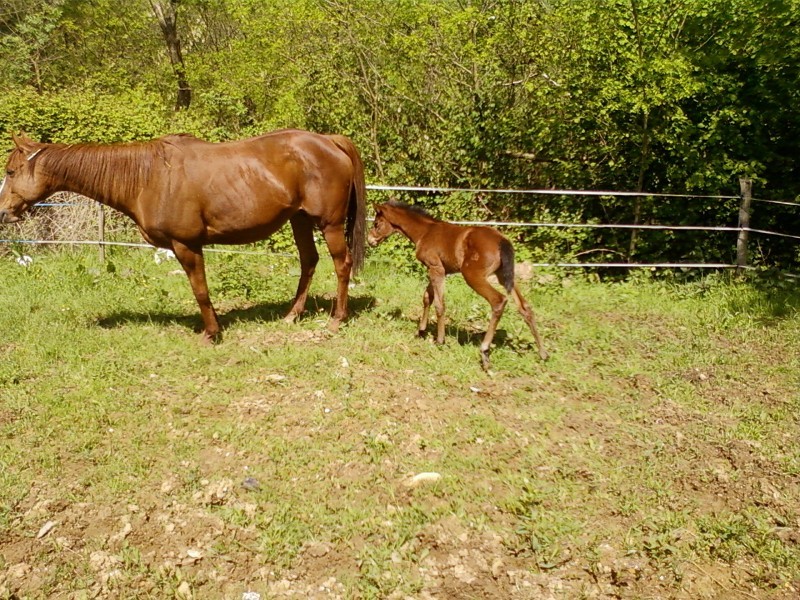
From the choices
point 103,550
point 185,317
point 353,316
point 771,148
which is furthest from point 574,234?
point 103,550

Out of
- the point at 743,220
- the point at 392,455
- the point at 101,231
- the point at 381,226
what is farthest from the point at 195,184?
the point at 743,220

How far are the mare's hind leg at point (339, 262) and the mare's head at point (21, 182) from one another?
8.12 ft

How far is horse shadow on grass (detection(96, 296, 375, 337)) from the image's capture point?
6129mm

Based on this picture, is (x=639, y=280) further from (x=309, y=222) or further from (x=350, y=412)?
(x=350, y=412)

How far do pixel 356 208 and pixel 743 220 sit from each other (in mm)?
4777

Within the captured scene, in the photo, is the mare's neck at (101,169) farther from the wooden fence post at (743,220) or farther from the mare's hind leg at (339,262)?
the wooden fence post at (743,220)

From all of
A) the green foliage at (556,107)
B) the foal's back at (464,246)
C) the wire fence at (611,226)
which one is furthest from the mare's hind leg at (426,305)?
the green foliage at (556,107)

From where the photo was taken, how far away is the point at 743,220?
7492mm

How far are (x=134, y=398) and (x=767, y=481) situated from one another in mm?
4295

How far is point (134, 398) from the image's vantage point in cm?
463

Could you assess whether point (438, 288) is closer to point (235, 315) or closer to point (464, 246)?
point (464, 246)

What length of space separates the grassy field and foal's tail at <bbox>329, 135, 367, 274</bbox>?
2.29 feet

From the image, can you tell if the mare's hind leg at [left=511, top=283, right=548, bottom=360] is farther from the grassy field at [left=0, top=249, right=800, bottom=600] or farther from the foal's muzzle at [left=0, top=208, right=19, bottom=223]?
the foal's muzzle at [left=0, top=208, right=19, bottom=223]

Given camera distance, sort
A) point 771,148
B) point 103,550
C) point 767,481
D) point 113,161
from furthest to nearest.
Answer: point 771,148 < point 113,161 < point 767,481 < point 103,550
